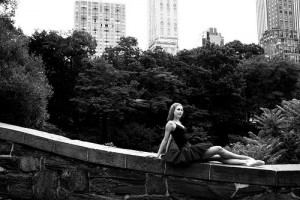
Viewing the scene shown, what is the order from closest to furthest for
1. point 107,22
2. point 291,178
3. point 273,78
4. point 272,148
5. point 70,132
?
point 291,178 < point 272,148 < point 70,132 < point 273,78 < point 107,22

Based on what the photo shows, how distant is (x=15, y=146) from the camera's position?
4371 millimetres

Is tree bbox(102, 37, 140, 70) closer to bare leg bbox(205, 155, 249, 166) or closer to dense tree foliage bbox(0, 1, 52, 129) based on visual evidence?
dense tree foliage bbox(0, 1, 52, 129)

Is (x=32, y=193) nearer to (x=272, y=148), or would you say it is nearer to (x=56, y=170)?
(x=56, y=170)

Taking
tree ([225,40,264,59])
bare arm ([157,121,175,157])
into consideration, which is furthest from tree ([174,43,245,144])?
bare arm ([157,121,175,157])

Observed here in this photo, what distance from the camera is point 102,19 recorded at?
101 m

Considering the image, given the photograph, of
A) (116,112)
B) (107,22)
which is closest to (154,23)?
(107,22)

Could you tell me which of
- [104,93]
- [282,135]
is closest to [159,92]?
[104,93]

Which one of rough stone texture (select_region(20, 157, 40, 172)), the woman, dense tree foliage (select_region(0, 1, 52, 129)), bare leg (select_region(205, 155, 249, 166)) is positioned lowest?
rough stone texture (select_region(20, 157, 40, 172))

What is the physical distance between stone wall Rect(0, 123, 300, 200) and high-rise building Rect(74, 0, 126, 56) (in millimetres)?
95483

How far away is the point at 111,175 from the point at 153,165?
52cm

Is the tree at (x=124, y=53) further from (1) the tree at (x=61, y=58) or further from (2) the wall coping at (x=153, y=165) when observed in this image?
(2) the wall coping at (x=153, y=165)

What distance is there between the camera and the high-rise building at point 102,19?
98875 mm

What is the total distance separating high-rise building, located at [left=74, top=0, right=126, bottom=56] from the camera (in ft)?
324

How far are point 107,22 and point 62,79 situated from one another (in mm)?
71239
